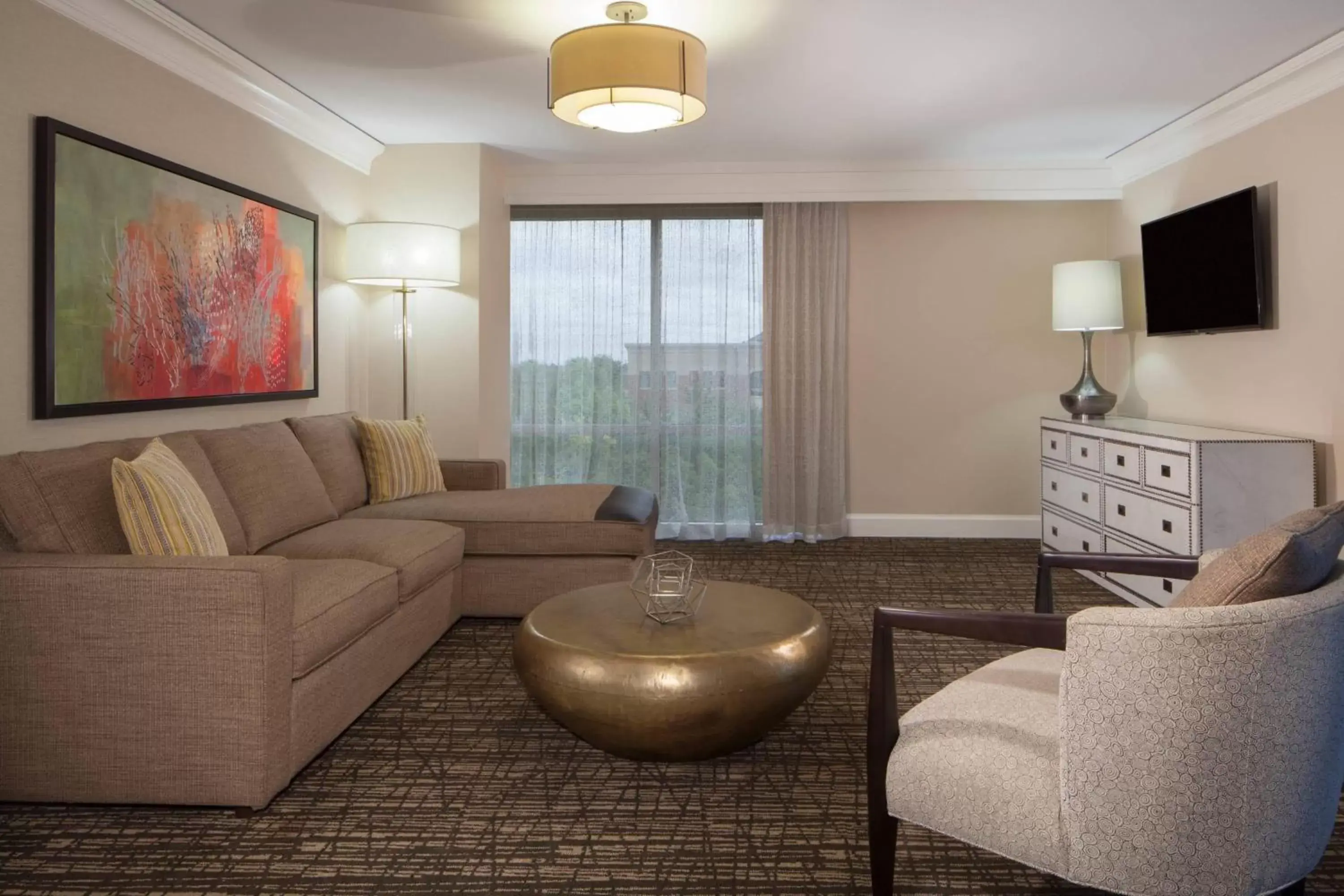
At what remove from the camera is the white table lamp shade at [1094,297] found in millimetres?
5324

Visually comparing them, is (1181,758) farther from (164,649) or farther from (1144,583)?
(1144,583)

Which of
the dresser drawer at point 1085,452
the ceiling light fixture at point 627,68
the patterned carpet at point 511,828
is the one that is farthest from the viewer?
the dresser drawer at point 1085,452

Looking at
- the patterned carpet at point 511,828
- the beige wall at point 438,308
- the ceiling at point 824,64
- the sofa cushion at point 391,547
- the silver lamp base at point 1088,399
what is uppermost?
the ceiling at point 824,64

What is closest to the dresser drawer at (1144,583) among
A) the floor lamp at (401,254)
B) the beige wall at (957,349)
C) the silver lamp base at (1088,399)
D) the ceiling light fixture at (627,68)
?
the silver lamp base at (1088,399)

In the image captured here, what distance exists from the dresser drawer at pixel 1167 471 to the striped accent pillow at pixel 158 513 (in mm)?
3747

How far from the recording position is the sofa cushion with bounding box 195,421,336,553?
11.3 feet

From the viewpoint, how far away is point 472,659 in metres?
3.62

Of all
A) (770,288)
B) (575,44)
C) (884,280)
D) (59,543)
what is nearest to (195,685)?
(59,543)

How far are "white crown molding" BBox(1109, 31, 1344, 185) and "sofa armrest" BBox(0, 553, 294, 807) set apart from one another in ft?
14.6

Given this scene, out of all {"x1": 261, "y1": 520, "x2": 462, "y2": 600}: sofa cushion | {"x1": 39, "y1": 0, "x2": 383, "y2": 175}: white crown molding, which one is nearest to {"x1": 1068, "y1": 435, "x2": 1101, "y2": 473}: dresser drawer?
{"x1": 261, "y1": 520, "x2": 462, "y2": 600}: sofa cushion

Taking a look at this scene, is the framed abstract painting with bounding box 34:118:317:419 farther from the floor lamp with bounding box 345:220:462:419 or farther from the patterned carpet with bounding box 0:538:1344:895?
the patterned carpet with bounding box 0:538:1344:895

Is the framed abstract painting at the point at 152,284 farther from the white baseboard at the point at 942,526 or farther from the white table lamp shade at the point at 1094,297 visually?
the white table lamp shade at the point at 1094,297

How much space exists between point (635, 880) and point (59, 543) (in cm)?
184

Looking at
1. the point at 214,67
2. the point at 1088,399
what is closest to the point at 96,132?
the point at 214,67
